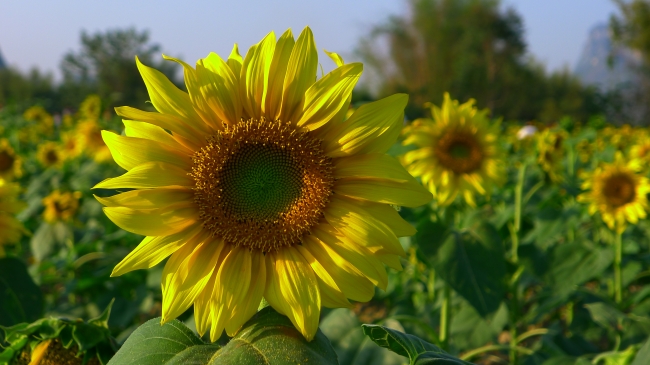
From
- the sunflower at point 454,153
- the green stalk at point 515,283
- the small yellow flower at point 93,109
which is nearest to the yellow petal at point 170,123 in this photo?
the sunflower at point 454,153

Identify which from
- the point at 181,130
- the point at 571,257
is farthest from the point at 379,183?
the point at 571,257

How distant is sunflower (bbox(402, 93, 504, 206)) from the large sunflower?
5.26ft

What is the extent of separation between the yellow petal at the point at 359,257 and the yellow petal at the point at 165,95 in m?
0.33

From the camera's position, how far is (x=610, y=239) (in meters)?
3.97

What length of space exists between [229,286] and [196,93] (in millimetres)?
326

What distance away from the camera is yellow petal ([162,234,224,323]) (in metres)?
1.02

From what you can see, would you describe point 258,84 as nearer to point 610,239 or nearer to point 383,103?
point 383,103

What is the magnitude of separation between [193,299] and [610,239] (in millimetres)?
3560

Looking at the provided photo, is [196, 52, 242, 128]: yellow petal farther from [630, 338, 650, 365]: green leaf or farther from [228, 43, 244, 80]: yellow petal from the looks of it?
[630, 338, 650, 365]: green leaf

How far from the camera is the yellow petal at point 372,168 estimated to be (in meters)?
1.05

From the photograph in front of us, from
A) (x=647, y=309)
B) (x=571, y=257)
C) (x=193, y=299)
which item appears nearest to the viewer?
(x=193, y=299)

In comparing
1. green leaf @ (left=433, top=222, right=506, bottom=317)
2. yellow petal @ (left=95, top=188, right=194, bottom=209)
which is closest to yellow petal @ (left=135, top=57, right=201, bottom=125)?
yellow petal @ (left=95, top=188, right=194, bottom=209)

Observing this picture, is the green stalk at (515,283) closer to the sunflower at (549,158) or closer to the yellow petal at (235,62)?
the sunflower at (549,158)

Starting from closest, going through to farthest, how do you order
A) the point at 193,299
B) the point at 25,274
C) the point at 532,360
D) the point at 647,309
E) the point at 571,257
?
the point at 193,299 < the point at 25,274 < the point at 532,360 < the point at 571,257 < the point at 647,309
